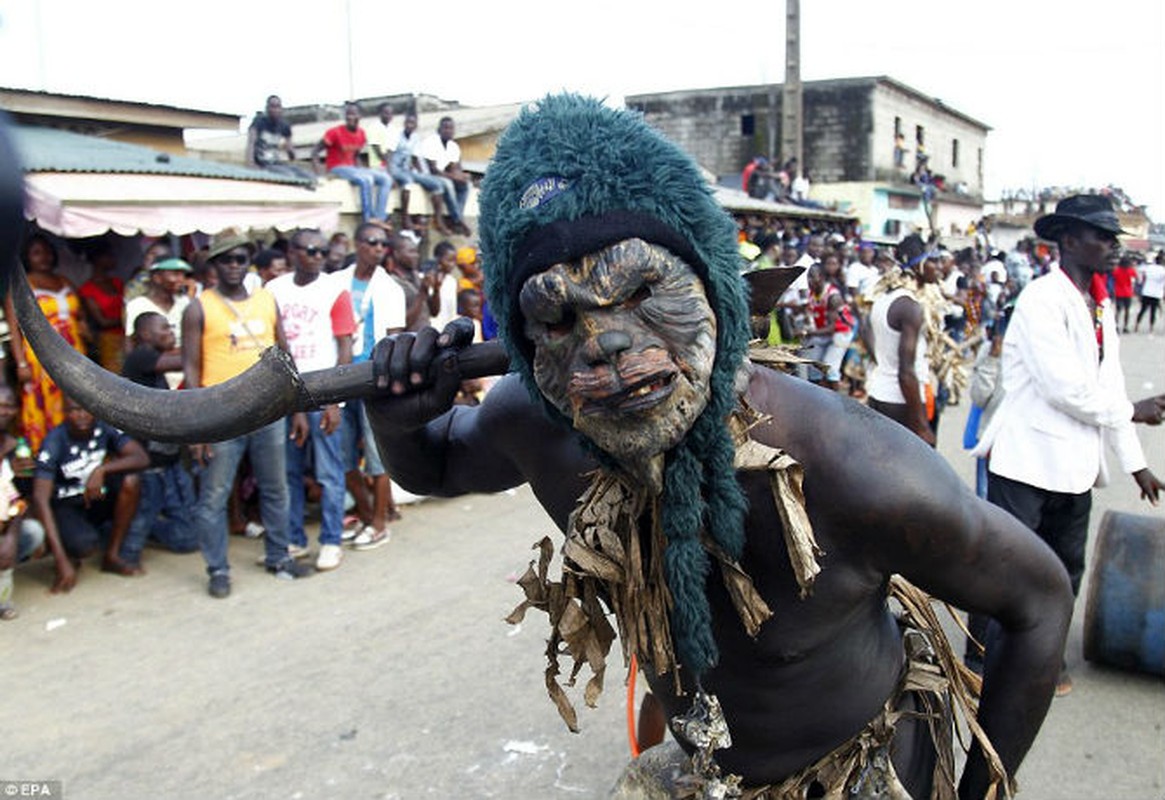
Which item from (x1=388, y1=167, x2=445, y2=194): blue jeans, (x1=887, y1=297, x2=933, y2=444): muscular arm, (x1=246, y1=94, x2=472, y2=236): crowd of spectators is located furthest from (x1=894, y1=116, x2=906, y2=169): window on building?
(x1=887, y1=297, x2=933, y2=444): muscular arm

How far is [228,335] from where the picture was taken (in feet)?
17.6

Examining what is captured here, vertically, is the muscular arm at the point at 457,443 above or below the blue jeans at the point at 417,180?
below

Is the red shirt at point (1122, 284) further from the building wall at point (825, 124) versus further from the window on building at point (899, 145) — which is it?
the window on building at point (899, 145)

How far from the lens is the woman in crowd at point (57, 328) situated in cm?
548

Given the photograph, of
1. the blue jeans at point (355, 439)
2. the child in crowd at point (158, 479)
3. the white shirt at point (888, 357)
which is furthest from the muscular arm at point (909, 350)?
the child in crowd at point (158, 479)

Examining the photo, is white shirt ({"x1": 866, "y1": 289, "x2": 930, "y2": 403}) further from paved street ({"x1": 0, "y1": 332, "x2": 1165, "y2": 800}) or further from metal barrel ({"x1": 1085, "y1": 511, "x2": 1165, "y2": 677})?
metal barrel ({"x1": 1085, "y1": 511, "x2": 1165, "y2": 677})

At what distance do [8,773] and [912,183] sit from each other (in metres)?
36.7

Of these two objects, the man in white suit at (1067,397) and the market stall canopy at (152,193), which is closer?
the man in white suit at (1067,397)

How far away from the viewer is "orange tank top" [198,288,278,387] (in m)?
5.36

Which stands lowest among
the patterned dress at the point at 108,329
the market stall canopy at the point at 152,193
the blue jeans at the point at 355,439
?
the blue jeans at the point at 355,439

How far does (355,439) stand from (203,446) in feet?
3.25

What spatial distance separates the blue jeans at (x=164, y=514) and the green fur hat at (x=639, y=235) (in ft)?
16.2

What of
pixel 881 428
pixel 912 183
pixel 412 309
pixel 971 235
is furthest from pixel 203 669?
pixel 912 183

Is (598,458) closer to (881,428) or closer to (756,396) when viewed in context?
(756,396)
